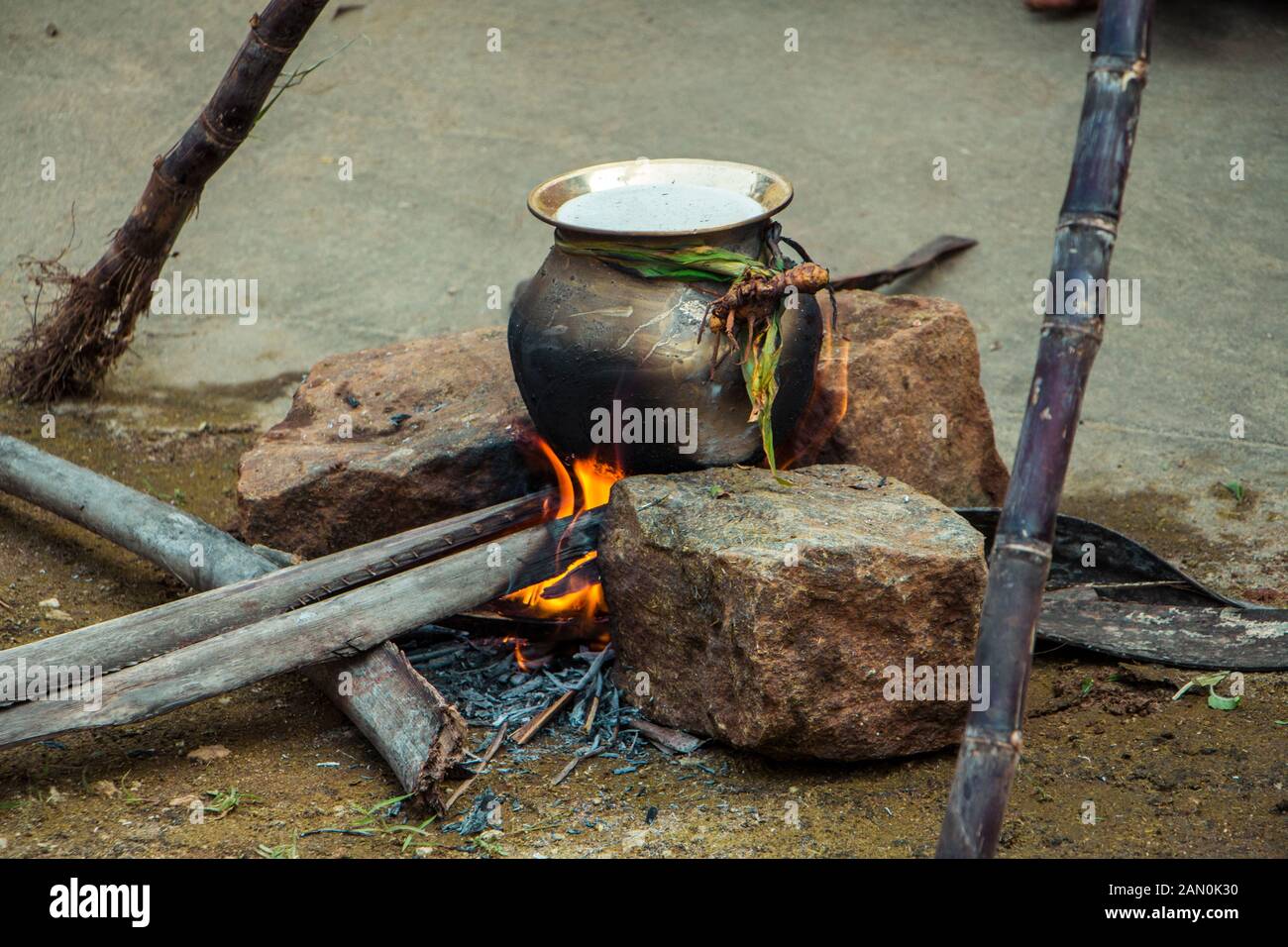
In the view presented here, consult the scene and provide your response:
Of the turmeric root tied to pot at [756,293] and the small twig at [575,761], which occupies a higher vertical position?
the turmeric root tied to pot at [756,293]

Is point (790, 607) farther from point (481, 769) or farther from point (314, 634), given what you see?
point (314, 634)

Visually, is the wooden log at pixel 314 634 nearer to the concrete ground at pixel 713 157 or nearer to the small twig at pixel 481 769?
the small twig at pixel 481 769

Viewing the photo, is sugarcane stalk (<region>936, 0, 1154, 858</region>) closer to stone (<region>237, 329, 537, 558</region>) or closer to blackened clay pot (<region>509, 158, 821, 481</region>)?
blackened clay pot (<region>509, 158, 821, 481</region>)

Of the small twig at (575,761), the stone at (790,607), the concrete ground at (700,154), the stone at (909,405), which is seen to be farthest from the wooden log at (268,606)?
the concrete ground at (700,154)

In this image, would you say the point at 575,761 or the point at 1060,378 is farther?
the point at 575,761

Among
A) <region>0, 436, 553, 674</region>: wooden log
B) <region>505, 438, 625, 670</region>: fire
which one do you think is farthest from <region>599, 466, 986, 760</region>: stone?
<region>0, 436, 553, 674</region>: wooden log

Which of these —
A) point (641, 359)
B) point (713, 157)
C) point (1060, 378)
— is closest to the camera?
point (1060, 378)

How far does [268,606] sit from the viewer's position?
4141mm

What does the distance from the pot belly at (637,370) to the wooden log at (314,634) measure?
0.36 m

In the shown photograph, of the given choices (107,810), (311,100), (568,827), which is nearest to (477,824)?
(568,827)

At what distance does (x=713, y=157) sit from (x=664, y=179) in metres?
3.48

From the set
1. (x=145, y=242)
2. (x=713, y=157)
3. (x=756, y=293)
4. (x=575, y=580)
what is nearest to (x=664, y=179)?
(x=756, y=293)

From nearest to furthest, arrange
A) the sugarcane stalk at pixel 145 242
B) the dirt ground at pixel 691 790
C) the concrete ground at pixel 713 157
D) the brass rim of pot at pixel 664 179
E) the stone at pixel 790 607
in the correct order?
1. the dirt ground at pixel 691 790
2. the stone at pixel 790 607
3. the brass rim of pot at pixel 664 179
4. the sugarcane stalk at pixel 145 242
5. the concrete ground at pixel 713 157

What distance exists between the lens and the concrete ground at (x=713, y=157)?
20.8 feet
